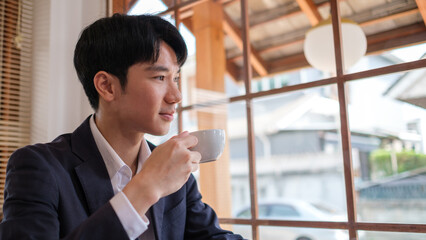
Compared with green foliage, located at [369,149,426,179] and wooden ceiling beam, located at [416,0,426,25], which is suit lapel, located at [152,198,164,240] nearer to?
green foliage, located at [369,149,426,179]

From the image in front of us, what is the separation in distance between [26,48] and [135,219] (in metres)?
1.27

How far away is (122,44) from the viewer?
3.09ft

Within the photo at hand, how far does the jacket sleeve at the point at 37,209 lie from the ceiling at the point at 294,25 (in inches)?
31.4

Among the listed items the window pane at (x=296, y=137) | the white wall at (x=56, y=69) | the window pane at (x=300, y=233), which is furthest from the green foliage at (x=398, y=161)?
the white wall at (x=56, y=69)

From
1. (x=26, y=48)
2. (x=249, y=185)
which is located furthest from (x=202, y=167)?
(x=26, y=48)

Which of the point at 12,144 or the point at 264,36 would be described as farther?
the point at 12,144

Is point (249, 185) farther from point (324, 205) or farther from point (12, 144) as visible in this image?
point (12, 144)

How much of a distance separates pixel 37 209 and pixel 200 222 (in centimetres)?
48

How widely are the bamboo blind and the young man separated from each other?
0.69 m

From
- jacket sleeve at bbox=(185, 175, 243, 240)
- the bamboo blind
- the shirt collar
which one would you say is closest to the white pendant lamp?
jacket sleeve at bbox=(185, 175, 243, 240)

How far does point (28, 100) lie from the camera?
64.4 inches

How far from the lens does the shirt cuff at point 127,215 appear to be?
0.69m

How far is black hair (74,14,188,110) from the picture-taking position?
937 mm

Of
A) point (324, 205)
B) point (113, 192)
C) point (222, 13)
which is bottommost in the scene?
point (324, 205)
